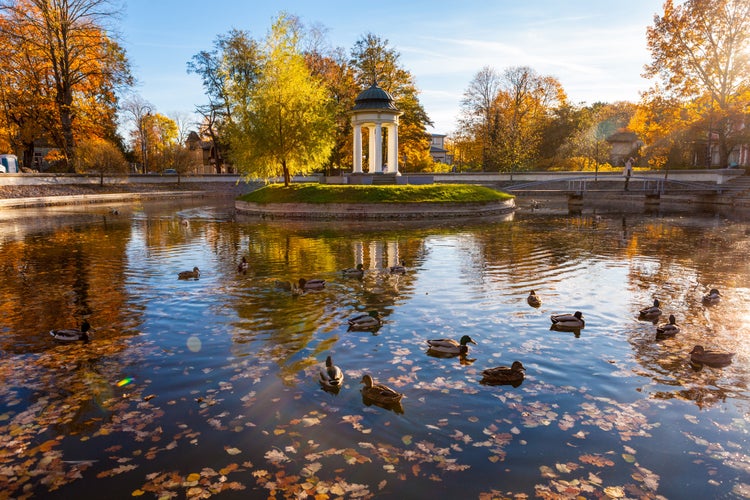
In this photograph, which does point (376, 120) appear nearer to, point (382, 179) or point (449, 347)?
point (382, 179)

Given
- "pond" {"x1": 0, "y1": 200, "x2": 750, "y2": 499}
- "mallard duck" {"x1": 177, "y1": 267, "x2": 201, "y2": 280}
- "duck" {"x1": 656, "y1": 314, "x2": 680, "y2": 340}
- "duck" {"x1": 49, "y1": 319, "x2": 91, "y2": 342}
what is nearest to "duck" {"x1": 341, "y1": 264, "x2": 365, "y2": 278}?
"pond" {"x1": 0, "y1": 200, "x2": 750, "y2": 499}

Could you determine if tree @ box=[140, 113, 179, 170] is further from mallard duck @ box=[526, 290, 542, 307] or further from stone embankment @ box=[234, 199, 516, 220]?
mallard duck @ box=[526, 290, 542, 307]

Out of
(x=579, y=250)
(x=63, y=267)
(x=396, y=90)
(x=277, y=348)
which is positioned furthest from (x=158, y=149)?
(x=277, y=348)

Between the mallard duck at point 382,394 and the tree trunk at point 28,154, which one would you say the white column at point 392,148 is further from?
the tree trunk at point 28,154

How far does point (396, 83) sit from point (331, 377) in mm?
61159

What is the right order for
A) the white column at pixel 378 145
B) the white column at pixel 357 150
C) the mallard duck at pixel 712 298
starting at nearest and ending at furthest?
the mallard duck at pixel 712 298
the white column at pixel 378 145
the white column at pixel 357 150

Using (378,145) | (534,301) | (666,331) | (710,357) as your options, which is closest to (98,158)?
(378,145)

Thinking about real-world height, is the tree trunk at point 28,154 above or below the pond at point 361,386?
above

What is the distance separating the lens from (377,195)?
124 feet

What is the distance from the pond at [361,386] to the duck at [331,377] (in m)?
0.14

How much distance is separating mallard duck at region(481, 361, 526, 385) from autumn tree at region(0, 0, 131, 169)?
58216 millimetres

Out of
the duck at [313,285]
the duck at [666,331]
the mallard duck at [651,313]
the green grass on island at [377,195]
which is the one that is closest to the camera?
the duck at [666,331]

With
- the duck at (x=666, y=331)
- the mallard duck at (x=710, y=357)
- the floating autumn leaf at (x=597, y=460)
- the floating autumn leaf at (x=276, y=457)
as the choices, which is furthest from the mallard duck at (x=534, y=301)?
Result: the floating autumn leaf at (x=276, y=457)

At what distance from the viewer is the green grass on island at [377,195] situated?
123 feet
